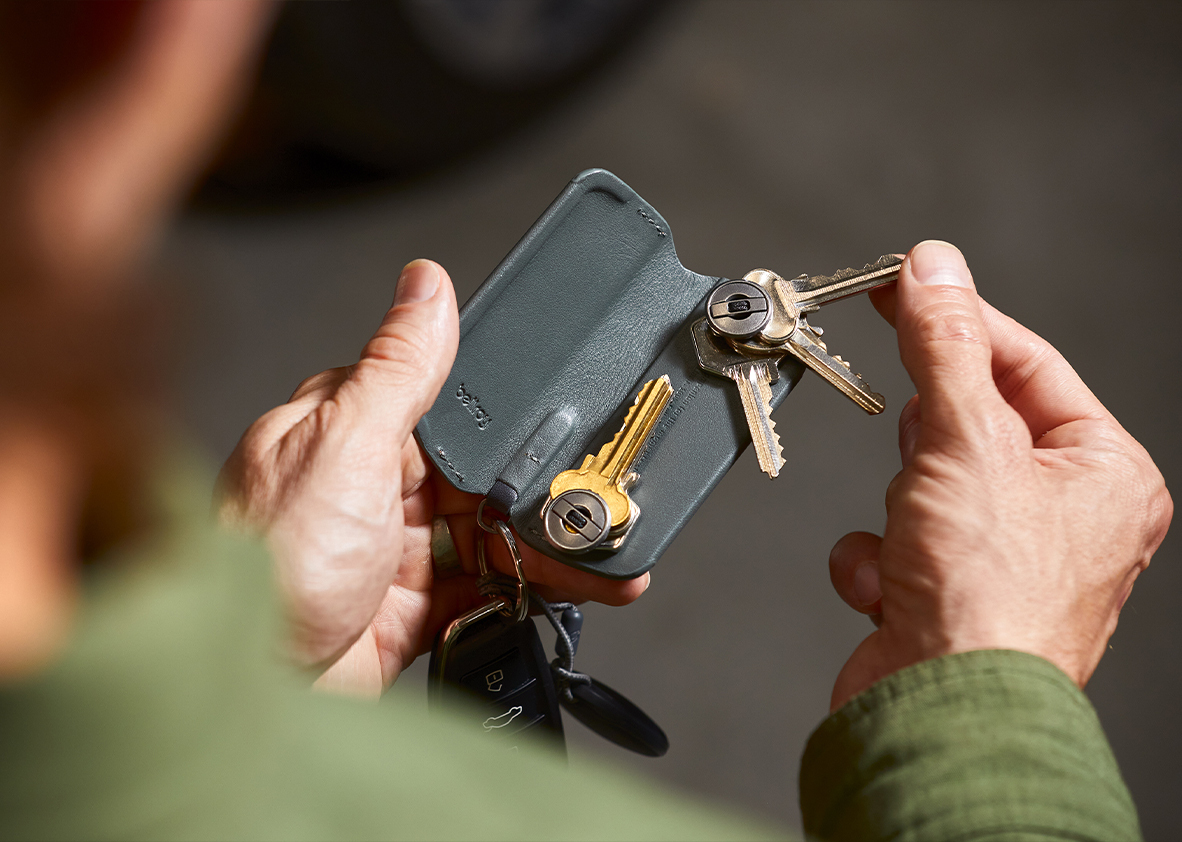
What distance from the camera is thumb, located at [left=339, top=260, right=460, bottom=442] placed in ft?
2.91

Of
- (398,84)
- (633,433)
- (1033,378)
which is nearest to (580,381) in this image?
(633,433)

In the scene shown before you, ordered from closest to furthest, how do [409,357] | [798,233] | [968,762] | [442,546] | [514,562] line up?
[968,762] < [409,357] < [514,562] < [442,546] < [798,233]

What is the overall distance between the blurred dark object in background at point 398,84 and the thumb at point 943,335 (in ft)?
4.22

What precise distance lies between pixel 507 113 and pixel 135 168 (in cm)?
175

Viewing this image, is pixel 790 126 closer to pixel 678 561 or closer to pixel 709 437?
pixel 678 561

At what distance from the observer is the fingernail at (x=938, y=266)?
3.04 feet

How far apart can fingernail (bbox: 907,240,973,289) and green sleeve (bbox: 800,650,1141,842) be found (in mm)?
447

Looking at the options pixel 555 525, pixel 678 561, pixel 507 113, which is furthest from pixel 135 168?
pixel 507 113

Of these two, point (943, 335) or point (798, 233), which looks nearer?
point (943, 335)

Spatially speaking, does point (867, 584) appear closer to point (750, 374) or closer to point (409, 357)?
point (750, 374)

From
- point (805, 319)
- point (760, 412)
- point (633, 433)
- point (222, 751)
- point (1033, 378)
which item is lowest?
point (222, 751)

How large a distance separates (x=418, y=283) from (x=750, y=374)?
0.41m

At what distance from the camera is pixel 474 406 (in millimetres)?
984

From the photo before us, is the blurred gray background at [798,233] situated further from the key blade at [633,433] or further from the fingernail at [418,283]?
the fingernail at [418,283]
